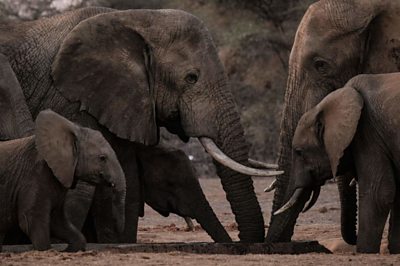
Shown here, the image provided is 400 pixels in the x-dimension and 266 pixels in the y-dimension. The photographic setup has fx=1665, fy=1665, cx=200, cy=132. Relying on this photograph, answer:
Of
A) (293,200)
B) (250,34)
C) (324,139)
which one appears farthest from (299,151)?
(250,34)

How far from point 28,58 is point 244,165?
1.62 m

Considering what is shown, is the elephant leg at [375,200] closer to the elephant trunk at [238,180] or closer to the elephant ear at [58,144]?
the elephant trunk at [238,180]

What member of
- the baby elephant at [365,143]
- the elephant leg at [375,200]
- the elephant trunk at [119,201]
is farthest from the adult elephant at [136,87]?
the elephant leg at [375,200]

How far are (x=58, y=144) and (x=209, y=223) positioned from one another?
1.94 metres

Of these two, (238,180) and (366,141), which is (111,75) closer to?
(238,180)

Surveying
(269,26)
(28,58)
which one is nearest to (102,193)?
(28,58)

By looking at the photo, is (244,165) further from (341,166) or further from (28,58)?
(28,58)

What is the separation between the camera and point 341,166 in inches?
402

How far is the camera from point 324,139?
33.5 ft

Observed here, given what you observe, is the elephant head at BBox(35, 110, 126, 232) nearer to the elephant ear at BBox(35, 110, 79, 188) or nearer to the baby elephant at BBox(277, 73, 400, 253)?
the elephant ear at BBox(35, 110, 79, 188)

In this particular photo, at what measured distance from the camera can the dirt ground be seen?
887cm

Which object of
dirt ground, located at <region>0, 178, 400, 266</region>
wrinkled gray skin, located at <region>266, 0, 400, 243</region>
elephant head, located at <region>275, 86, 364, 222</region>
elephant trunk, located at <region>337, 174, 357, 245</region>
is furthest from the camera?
elephant trunk, located at <region>337, 174, 357, 245</region>

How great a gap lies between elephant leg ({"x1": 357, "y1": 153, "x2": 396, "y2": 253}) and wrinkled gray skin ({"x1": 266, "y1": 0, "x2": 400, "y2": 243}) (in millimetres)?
794

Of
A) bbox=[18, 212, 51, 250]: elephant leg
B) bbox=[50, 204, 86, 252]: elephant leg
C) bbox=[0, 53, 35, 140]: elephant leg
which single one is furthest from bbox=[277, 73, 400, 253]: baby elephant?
bbox=[0, 53, 35, 140]: elephant leg
